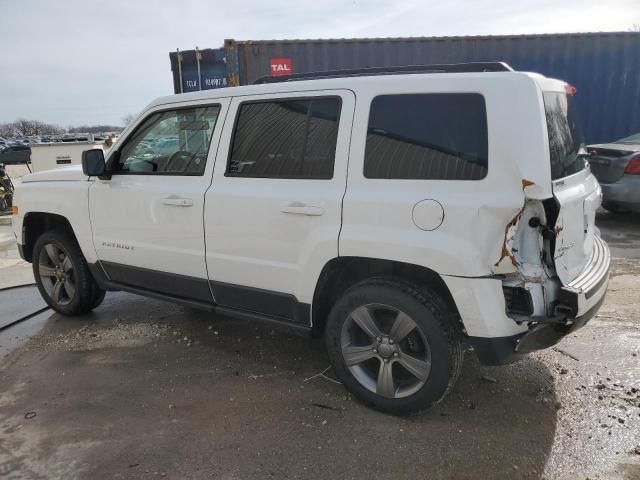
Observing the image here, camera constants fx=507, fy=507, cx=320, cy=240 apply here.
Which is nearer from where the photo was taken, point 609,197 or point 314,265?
point 314,265

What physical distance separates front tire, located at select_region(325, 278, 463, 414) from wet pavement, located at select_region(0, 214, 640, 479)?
171mm

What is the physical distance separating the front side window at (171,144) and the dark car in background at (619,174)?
228 inches

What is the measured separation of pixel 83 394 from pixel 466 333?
2487 mm

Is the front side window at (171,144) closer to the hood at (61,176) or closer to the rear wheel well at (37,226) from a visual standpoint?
the hood at (61,176)

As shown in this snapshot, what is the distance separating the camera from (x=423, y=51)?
9.48 metres

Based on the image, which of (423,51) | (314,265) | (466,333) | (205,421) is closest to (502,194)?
(466,333)

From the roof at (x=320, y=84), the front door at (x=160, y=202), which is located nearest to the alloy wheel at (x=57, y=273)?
the front door at (x=160, y=202)

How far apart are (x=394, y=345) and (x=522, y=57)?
8446 mm

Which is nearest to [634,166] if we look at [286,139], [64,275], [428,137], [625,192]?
[625,192]

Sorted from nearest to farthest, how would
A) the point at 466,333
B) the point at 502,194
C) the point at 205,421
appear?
the point at 502,194
the point at 466,333
the point at 205,421

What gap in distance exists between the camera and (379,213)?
2.74 meters

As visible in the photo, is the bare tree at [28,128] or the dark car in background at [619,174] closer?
the dark car in background at [619,174]

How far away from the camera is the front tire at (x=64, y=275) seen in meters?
4.44

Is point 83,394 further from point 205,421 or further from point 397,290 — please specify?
point 397,290
